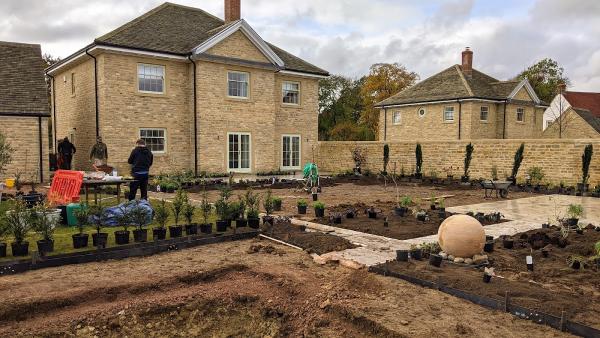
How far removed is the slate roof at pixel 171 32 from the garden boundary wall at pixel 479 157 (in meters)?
5.61

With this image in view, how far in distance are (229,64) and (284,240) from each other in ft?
54.0

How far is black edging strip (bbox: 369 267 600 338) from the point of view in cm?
433

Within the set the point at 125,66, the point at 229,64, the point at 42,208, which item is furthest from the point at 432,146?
the point at 42,208

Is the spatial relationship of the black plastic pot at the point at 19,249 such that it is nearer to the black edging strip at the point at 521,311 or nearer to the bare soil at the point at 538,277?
the bare soil at the point at 538,277

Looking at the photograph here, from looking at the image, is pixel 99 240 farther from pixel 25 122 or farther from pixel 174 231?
pixel 25 122

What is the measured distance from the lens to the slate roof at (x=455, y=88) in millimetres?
32750

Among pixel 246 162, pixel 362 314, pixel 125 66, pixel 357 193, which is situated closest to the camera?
pixel 362 314

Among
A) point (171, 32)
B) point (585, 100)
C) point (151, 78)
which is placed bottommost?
point (151, 78)

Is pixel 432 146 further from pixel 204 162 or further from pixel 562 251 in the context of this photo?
pixel 562 251

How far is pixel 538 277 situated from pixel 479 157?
1772cm

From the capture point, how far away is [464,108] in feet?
105

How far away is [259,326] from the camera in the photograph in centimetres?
492

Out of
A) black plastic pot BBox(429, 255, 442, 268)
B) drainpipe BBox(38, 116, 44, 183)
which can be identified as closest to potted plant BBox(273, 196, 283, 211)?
black plastic pot BBox(429, 255, 442, 268)

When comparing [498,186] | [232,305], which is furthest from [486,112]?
[232,305]
